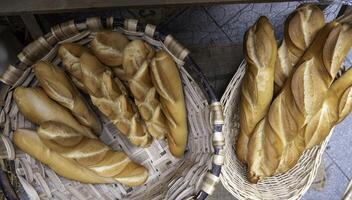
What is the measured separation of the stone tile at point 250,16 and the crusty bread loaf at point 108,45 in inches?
18.0

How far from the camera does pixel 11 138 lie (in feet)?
2.65

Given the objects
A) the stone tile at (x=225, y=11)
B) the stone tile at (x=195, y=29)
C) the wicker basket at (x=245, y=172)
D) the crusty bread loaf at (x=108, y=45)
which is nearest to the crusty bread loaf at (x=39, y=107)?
the crusty bread loaf at (x=108, y=45)

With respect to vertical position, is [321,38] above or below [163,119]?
above

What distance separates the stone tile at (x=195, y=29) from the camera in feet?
3.74

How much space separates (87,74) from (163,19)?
439mm

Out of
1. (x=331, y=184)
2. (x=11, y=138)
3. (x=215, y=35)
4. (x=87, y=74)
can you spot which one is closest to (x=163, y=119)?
(x=87, y=74)

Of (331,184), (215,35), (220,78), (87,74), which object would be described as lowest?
(331,184)

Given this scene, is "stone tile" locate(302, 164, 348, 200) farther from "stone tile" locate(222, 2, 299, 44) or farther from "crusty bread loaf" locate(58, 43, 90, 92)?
"crusty bread loaf" locate(58, 43, 90, 92)

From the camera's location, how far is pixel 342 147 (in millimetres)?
1116

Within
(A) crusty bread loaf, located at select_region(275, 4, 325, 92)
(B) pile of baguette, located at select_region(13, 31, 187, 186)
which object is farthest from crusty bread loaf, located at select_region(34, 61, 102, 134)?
(A) crusty bread loaf, located at select_region(275, 4, 325, 92)

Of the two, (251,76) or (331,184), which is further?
(331,184)

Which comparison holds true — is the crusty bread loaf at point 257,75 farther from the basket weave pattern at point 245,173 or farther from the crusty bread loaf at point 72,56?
the crusty bread loaf at point 72,56

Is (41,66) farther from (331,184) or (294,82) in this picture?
(331,184)

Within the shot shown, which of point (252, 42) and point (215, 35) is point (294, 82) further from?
point (215, 35)
